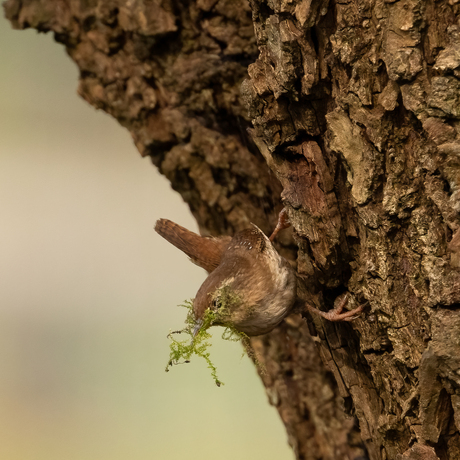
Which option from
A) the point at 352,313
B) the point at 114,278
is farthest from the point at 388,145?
the point at 114,278

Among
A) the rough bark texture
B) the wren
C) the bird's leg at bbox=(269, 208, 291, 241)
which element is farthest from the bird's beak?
the bird's leg at bbox=(269, 208, 291, 241)

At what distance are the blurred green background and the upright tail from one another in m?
1.08

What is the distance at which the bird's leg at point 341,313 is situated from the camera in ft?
5.74

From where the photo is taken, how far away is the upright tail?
7.88 ft

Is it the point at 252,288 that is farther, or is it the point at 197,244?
the point at 197,244

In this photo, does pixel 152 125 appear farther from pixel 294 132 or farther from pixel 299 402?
pixel 299 402

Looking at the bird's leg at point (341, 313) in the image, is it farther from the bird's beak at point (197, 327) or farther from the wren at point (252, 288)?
the bird's beak at point (197, 327)

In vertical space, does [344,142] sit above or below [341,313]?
above

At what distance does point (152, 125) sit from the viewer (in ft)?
8.84

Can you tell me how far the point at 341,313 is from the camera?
6.17ft

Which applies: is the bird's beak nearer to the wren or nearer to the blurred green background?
the wren

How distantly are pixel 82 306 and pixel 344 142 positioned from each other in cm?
248

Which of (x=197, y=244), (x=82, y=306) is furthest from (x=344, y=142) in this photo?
(x=82, y=306)

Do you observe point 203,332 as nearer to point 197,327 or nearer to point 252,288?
point 197,327
